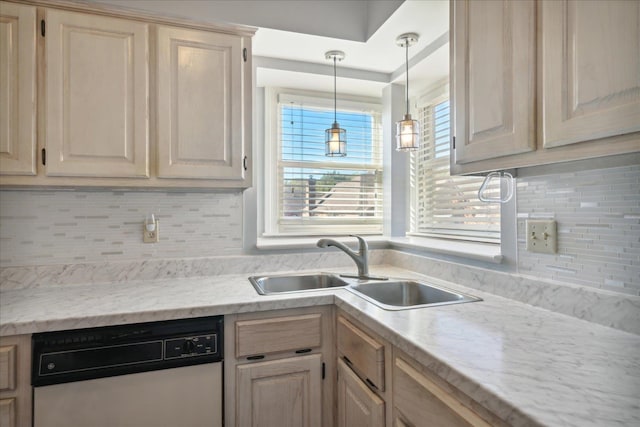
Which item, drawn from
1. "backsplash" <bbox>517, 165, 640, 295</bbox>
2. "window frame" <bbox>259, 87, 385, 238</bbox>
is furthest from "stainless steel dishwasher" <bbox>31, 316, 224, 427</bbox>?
"backsplash" <bbox>517, 165, 640, 295</bbox>

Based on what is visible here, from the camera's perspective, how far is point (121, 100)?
1.55 m

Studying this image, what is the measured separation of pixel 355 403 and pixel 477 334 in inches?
21.9

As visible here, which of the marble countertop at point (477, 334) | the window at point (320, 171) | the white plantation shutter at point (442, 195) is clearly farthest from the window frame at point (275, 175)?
the marble countertop at point (477, 334)

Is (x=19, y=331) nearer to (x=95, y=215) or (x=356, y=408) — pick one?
(x=95, y=215)

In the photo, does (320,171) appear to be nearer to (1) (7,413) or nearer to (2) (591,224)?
(2) (591,224)

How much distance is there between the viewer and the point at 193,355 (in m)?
1.34

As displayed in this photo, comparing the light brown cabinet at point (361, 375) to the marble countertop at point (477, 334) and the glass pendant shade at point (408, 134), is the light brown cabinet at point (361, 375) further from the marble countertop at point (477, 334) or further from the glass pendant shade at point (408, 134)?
the glass pendant shade at point (408, 134)

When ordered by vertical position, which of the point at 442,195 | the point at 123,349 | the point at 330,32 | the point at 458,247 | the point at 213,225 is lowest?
the point at 123,349

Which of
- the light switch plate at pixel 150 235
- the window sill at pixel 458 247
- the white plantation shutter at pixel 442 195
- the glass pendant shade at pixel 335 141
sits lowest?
the window sill at pixel 458 247

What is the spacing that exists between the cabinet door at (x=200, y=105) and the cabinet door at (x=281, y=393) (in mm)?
851

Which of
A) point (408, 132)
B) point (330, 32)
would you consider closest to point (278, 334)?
point (408, 132)

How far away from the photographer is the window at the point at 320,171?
2.37 meters

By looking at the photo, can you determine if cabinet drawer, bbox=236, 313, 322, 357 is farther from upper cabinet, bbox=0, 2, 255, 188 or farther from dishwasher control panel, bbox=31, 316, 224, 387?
upper cabinet, bbox=0, 2, 255, 188

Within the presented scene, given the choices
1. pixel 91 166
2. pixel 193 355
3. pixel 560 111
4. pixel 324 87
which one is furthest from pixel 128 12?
pixel 560 111
